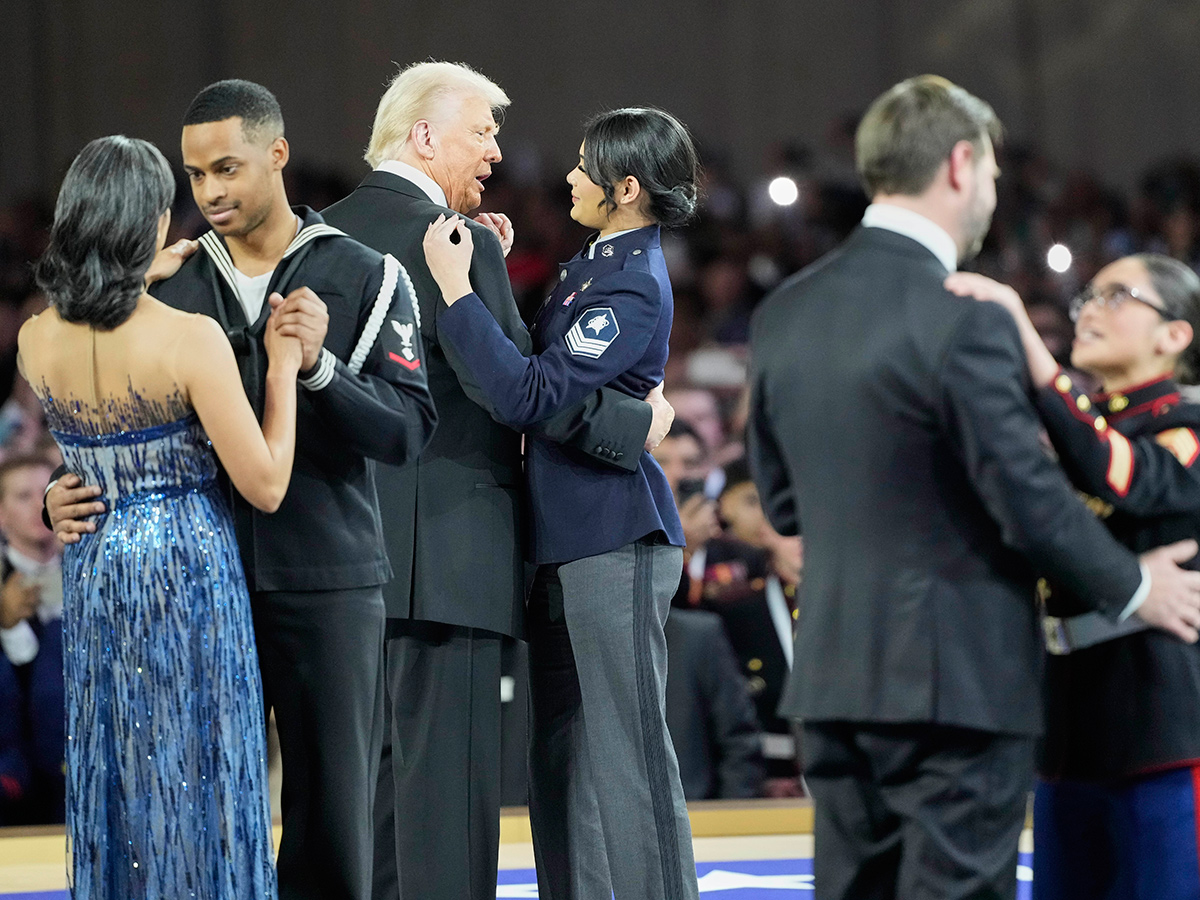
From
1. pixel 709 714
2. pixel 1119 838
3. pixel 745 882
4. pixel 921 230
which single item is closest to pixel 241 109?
pixel 921 230

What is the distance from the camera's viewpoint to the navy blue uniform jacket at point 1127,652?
2.19 metres

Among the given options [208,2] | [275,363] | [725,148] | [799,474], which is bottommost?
[799,474]

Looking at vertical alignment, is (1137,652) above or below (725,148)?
below

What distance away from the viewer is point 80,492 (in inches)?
92.5

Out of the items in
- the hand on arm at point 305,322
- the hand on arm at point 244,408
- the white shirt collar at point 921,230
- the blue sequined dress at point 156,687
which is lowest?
the blue sequined dress at point 156,687

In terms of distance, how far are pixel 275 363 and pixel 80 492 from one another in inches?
14.3

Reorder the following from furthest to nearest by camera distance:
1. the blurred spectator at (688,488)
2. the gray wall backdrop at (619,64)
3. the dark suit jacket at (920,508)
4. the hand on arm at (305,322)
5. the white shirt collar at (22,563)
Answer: the gray wall backdrop at (619,64), the blurred spectator at (688,488), the white shirt collar at (22,563), the hand on arm at (305,322), the dark suit jacket at (920,508)

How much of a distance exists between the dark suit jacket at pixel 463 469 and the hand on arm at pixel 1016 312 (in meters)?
0.81

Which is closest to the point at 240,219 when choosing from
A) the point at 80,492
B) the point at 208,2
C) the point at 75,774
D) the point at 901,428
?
the point at 80,492

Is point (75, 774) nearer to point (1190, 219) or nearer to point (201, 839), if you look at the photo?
point (201, 839)

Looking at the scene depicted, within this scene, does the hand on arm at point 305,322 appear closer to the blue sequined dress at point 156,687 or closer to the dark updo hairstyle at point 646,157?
the blue sequined dress at point 156,687

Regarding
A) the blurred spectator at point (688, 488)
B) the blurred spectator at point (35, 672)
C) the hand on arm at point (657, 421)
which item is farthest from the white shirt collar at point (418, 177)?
the blurred spectator at point (35, 672)

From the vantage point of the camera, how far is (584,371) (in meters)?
2.70

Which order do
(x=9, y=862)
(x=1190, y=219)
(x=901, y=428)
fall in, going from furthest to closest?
(x=1190, y=219) → (x=9, y=862) → (x=901, y=428)
